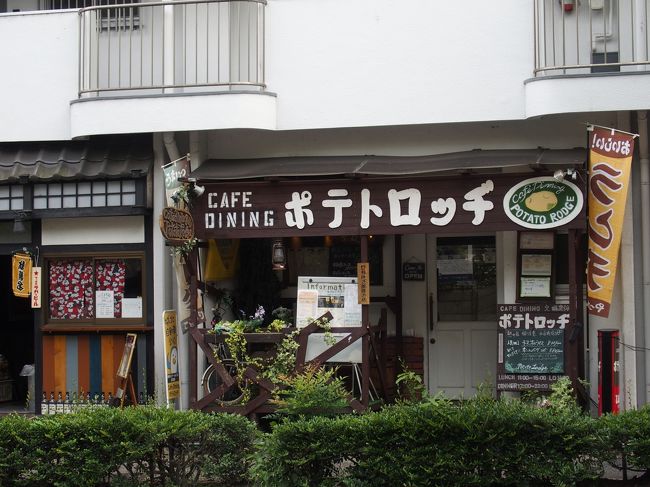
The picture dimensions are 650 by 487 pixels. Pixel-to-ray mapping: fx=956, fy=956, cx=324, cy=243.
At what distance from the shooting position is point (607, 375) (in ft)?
34.8

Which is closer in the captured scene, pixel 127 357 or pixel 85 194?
pixel 127 357

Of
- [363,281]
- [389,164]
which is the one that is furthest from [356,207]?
[363,281]

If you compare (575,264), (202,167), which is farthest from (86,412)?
(575,264)

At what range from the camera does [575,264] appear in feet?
35.2

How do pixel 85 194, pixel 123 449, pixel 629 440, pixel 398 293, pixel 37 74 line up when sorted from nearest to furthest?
pixel 629 440 → pixel 123 449 → pixel 85 194 → pixel 37 74 → pixel 398 293

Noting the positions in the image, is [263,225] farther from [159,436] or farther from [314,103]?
[159,436]

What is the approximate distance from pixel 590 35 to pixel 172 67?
5.15m

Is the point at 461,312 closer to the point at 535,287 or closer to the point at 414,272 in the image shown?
the point at 414,272

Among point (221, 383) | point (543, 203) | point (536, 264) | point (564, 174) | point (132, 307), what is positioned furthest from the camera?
point (132, 307)

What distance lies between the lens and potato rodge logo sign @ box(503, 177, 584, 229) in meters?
10.7

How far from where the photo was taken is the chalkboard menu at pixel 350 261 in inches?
534

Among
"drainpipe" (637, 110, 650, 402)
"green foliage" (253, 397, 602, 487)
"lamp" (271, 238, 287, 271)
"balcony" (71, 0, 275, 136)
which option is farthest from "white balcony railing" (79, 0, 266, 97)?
"green foliage" (253, 397, 602, 487)

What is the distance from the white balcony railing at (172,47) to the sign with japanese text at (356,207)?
1.53m

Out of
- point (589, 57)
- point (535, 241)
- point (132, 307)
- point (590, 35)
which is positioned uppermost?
point (590, 35)
